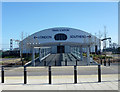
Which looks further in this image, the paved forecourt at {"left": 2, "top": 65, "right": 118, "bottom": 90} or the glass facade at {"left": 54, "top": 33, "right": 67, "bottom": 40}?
the glass facade at {"left": 54, "top": 33, "right": 67, "bottom": 40}

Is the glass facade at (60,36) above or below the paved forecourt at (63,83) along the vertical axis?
above

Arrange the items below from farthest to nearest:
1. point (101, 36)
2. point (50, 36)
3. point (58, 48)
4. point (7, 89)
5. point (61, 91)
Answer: point (58, 48) → point (50, 36) → point (101, 36) → point (7, 89) → point (61, 91)

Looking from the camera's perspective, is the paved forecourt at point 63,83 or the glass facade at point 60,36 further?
the glass facade at point 60,36

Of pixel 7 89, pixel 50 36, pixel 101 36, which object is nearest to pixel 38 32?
pixel 50 36

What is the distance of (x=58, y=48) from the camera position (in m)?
67.0

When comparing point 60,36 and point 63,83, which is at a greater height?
point 60,36

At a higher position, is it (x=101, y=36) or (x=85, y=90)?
(x=101, y=36)

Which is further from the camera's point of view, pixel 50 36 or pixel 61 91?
pixel 50 36

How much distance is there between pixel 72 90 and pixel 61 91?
52cm

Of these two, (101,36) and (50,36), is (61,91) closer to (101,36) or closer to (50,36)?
(101,36)

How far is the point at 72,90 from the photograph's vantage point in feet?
25.2

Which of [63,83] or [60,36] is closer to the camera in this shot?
[63,83]

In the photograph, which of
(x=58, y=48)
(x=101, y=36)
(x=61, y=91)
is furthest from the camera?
(x=58, y=48)

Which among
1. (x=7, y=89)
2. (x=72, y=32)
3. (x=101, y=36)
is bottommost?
(x=7, y=89)
